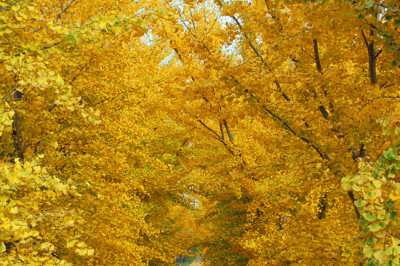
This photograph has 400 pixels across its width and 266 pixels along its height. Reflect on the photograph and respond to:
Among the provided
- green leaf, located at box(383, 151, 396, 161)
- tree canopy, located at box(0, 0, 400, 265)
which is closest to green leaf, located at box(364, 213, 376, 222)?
tree canopy, located at box(0, 0, 400, 265)

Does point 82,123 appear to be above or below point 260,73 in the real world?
below

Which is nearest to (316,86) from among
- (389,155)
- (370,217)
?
(389,155)

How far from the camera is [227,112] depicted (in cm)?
851

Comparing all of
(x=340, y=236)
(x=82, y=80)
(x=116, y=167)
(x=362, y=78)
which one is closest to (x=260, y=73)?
(x=362, y=78)

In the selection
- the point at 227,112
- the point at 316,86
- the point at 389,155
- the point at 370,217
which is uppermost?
the point at 227,112

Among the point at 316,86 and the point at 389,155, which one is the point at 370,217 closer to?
the point at 389,155

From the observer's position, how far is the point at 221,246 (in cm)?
1210

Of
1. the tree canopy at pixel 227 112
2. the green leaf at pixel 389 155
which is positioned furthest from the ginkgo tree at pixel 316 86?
the green leaf at pixel 389 155

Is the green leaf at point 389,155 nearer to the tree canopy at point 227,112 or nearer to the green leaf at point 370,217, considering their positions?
the tree canopy at point 227,112

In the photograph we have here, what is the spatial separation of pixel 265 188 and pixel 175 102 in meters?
3.47

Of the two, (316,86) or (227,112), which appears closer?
(316,86)

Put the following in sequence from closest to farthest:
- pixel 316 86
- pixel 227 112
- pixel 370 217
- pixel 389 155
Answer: pixel 370 217 < pixel 389 155 < pixel 316 86 < pixel 227 112

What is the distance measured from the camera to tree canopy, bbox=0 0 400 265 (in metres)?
3.14

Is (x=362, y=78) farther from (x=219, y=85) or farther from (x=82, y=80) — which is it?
(x=82, y=80)
